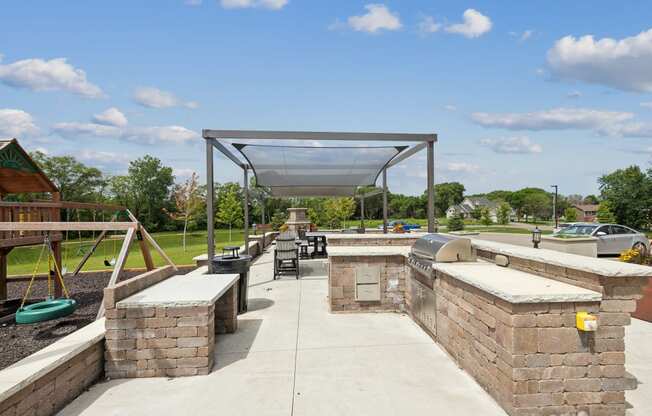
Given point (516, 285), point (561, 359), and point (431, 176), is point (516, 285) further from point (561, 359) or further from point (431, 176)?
point (431, 176)

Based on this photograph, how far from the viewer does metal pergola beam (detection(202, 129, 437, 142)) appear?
605 centimetres

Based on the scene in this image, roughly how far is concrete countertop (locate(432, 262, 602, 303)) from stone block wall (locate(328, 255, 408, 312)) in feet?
5.15

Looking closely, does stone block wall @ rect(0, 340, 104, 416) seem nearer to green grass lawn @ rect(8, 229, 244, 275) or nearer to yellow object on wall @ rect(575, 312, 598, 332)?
green grass lawn @ rect(8, 229, 244, 275)

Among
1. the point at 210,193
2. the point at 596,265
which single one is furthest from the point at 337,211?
the point at 596,265

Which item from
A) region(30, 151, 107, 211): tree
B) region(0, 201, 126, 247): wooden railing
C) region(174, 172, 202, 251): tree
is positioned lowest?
region(0, 201, 126, 247): wooden railing

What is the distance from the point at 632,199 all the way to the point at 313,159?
27470mm

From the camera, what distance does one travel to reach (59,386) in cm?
264

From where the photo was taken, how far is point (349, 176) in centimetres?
1089

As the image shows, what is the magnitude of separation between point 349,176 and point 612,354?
29.0 feet

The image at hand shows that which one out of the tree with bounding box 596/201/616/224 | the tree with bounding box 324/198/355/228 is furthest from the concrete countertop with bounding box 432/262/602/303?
the tree with bounding box 596/201/616/224

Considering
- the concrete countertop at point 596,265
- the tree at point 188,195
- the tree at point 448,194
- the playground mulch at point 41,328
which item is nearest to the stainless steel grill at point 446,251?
the concrete countertop at point 596,265

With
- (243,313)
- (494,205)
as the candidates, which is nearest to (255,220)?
(243,313)

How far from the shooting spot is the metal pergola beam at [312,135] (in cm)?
605

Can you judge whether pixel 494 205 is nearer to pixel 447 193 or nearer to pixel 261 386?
pixel 447 193
